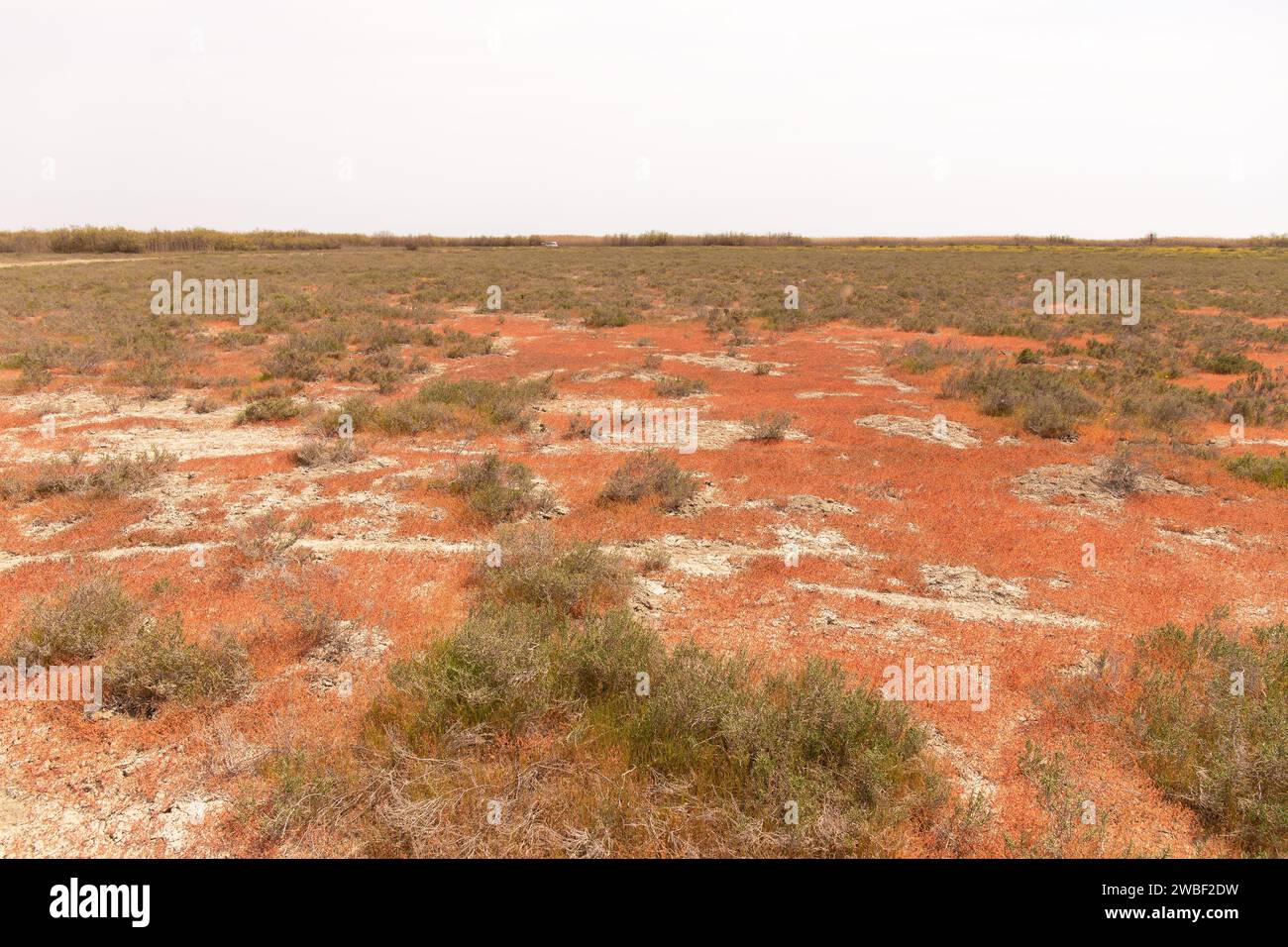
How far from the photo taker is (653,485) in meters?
9.09

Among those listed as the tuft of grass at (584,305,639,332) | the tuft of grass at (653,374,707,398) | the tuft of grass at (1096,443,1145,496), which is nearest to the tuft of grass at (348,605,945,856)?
the tuft of grass at (1096,443,1145,496)

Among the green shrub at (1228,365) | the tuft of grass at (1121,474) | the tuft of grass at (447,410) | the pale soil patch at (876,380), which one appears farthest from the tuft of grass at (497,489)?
the green shrub at (1228,365)

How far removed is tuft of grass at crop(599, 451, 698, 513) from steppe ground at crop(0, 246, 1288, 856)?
0.18m

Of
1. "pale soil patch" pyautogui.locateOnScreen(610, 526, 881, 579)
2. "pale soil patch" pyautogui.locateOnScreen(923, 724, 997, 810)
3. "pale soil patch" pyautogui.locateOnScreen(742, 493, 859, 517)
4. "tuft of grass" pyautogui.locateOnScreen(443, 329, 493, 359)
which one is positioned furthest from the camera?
"tuft of grass" pyautogui.locateOnScreen(443, 329, 493, 359)

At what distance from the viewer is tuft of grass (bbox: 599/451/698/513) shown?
8.98m

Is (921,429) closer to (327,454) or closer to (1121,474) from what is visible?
(1121,474)

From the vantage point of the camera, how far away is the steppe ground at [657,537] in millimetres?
3809

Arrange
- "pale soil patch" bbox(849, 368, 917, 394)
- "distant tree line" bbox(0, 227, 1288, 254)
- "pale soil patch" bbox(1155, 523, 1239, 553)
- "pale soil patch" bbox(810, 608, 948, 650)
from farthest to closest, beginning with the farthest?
"distant tree line" bbox(0, 227, 1288, 254), "pale soil patch" bbox(849, 368, 917, 394), "pale soil patch" bbox(1155, 523, 1239, 553), "pale soil patch" bbox(810, 608, 948, 650)

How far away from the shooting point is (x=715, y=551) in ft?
24.9

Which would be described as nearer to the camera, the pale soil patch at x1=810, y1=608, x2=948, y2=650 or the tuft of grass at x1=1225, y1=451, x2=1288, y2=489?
the pale soil patch at x1=810, y1=608, x2=948, y2=650

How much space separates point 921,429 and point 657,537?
746cm

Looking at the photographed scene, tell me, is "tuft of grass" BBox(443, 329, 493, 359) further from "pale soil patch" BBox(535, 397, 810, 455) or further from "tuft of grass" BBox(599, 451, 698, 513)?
"tuft of grass" BBox(599, 451, 698, 513)

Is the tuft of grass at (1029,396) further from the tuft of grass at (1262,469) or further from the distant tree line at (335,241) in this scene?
the distant tree line at (335,241)
